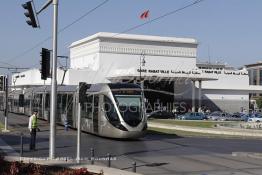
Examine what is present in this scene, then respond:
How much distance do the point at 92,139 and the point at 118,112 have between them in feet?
10.5

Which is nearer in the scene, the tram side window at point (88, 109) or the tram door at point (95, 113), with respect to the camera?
the tram door at point (95, 113)

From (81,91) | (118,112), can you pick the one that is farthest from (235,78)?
(81,91)

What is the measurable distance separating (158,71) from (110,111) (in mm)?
60449

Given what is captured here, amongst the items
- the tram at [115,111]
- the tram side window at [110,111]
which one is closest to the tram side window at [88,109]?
the tram at [115,111]

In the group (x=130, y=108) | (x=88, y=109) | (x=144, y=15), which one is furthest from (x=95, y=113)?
(x=144, y=15)

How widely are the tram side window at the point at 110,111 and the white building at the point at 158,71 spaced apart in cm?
5639

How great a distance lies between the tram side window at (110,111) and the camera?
2859 cm

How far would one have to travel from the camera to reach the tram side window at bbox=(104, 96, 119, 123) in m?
28.6

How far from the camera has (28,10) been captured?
2038 centimetres

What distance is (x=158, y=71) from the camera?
88.9 metres

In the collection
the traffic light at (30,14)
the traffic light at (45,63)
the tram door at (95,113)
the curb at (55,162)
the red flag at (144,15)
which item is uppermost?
the red flag at (144,15)

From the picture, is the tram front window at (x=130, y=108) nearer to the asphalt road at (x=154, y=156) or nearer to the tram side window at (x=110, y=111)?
the tram side window at (x=110, y=111)

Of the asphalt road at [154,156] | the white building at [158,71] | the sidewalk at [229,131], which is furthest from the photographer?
the white building at [158,71]

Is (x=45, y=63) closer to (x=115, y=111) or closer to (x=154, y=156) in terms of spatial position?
(x=154, y=156)
